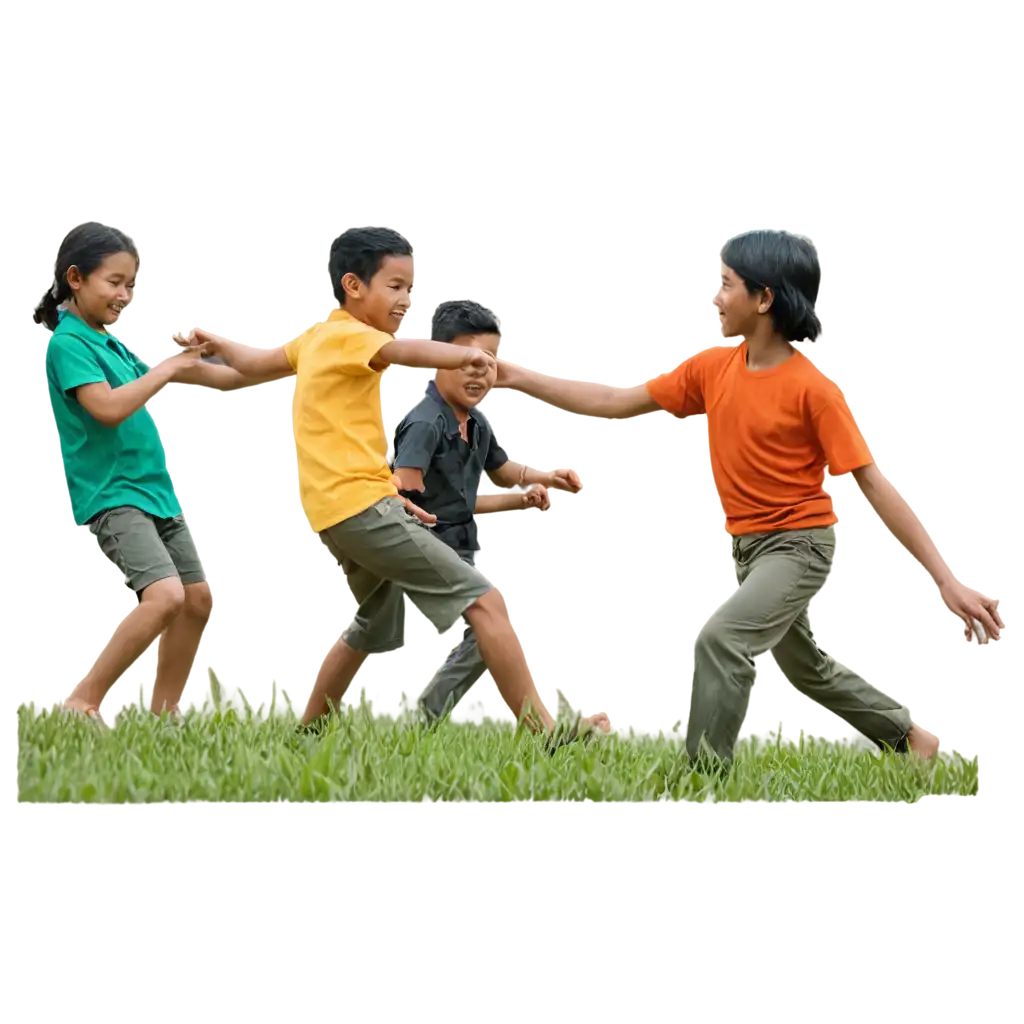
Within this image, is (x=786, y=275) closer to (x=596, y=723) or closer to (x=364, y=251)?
(x=364, y=251)

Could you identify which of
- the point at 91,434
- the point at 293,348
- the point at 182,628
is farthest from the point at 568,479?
the point at 91,434

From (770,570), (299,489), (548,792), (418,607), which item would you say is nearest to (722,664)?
(770,570)

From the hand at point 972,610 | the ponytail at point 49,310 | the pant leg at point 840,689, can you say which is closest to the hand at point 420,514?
the pant leg at point 840,689

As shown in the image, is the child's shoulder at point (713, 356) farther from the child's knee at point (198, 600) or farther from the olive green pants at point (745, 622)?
the child's knee at point (198, 600)

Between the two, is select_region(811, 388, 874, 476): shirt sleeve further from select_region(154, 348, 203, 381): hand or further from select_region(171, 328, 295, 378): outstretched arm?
select_region(154, 348, 203, 381): hand

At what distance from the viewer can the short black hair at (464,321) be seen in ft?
18.2

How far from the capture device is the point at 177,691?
5.66 meters

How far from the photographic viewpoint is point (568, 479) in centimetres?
548

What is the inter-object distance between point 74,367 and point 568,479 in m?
1.73

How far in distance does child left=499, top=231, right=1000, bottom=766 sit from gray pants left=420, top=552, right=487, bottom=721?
1.16m

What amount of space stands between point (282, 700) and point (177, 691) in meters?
0.40

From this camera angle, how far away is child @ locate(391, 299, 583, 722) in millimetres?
5465

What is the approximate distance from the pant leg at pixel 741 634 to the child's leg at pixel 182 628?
189cm

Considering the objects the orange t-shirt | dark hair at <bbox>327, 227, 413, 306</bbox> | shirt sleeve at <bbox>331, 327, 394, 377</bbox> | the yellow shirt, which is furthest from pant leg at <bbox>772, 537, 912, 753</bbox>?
dark hair at <bbox>327, 227, 413, 306</bbox>
